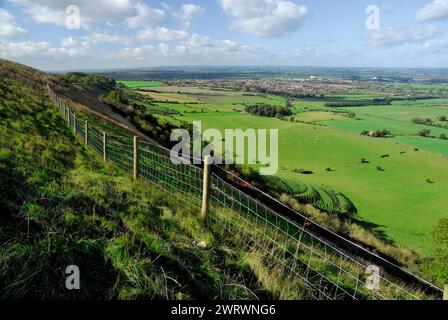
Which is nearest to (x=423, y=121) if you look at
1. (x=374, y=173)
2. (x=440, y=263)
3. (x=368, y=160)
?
(x=368, y=160)

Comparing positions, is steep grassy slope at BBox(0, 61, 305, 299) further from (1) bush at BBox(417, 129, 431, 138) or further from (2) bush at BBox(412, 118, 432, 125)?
(2) bush at BBox(412, 118, 432, 125)

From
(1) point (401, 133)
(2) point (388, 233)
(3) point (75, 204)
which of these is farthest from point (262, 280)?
(1) point (401, 133)

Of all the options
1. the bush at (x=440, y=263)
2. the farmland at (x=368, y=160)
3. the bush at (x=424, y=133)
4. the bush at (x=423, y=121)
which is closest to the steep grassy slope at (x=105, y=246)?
the bush at (x=440, y=263)

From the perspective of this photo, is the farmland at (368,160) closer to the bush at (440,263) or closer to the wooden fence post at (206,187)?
the bush at (440,263)

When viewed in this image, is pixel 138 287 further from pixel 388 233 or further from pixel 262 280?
pixel 388 233

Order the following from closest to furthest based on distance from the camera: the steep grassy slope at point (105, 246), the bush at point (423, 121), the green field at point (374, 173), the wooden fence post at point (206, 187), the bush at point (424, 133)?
the steep grassy slope at point (105, 246) → the wooden fence post at point (206, 187) → the green field at point (374, 173) → the bush at point (424, 133) → the bush at point (423, 121)

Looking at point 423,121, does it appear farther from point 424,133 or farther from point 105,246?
point 105,246

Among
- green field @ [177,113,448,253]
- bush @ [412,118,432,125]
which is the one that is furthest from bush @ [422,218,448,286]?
bush @ [412,118,432,125]
